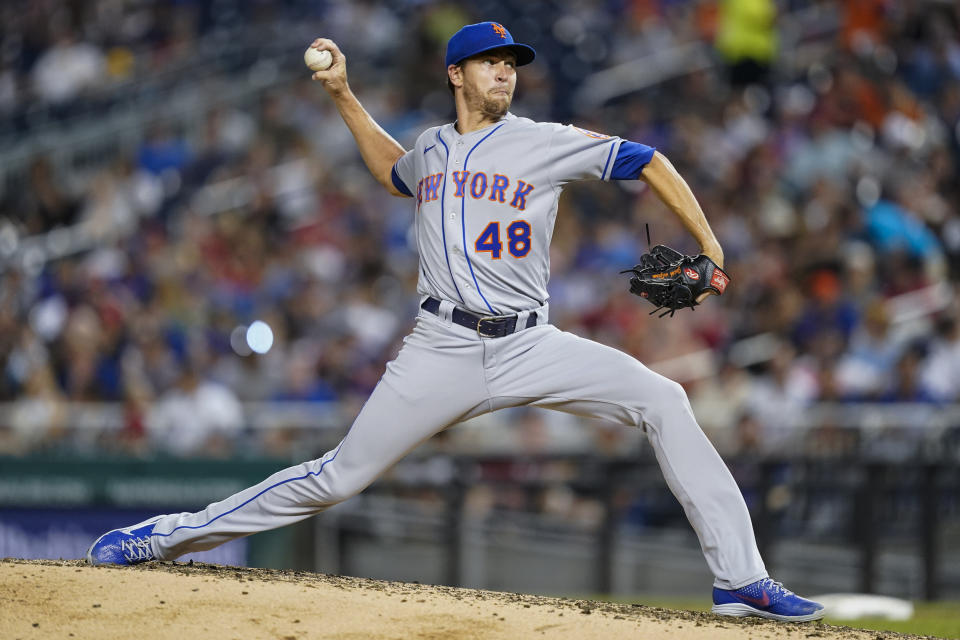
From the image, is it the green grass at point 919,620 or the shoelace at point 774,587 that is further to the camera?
the green grass at point 919,620

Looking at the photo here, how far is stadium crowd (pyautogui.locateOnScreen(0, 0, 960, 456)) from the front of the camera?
408 inches

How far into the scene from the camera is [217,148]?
13875 millimetres

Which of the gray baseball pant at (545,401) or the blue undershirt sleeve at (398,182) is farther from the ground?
the blue undershirt sleeve at (398,182)

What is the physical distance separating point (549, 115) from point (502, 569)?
5.95 m

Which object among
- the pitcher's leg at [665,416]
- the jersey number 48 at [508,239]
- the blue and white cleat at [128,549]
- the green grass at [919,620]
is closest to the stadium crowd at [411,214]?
the green grass at [919,620]

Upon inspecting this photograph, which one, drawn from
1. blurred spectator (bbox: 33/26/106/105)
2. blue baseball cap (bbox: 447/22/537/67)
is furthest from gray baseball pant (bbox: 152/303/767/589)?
blurred spectator (bbox: 33/26/106/105)

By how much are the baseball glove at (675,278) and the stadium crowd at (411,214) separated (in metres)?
5.33

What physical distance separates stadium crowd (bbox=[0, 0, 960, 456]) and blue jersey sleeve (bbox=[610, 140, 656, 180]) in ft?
17.8

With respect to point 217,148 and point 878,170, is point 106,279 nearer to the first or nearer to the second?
point 217,148

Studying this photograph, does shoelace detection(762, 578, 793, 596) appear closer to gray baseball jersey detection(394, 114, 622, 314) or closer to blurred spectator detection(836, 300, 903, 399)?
gray baseball jersey detection(394, 114, 622, 314)

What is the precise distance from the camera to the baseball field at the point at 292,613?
14.0ft

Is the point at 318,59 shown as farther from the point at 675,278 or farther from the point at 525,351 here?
the point at 675,278

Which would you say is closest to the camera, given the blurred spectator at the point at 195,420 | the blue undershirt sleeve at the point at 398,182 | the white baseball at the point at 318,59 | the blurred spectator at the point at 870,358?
the white baseball at the point at 318,59

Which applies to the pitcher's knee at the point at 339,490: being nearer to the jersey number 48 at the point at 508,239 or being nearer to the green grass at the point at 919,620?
the jersey number 48 at the point at 508,239
